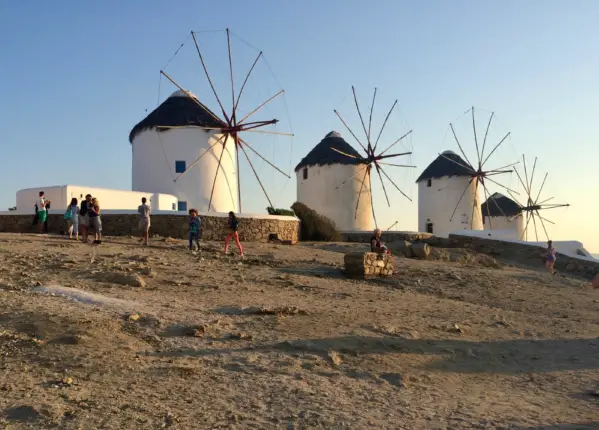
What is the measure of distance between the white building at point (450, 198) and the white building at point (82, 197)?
16.6 meters

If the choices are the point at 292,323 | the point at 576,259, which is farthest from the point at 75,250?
the point at 576,259

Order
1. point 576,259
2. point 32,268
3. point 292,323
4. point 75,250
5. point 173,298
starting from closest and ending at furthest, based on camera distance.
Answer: point 292,323, point 173,298, point 32,268, point 75,250, point 576,259

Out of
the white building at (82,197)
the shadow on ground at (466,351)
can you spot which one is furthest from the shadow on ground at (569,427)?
the white building at (82,197)

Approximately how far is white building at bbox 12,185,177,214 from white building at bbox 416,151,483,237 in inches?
654

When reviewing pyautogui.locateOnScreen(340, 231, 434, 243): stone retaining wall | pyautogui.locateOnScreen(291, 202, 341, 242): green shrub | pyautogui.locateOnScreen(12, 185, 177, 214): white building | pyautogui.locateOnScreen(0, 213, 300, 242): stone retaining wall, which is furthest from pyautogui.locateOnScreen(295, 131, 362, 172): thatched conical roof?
pyautogui.locateOnScreen(0, 213, 300, 242): stone retaining wall

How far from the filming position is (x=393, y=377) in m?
5.50

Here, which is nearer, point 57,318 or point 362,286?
point 57,318

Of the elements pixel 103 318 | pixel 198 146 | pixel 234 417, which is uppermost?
pixel 198 146

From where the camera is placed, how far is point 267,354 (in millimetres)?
5672

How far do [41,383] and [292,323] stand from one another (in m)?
2.98

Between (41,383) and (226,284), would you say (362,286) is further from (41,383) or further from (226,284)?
(41,383)

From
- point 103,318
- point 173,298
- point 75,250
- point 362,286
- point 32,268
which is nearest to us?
point 103,318

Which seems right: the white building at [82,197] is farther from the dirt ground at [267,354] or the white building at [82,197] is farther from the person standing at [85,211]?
the dirt ground at [267,354]

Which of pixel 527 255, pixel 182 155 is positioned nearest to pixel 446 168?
pixel 527 255
